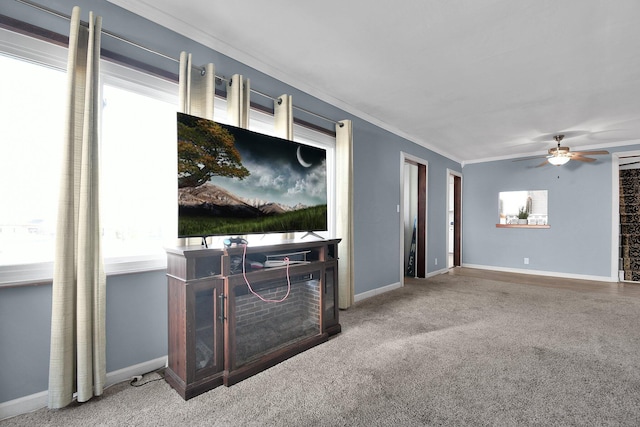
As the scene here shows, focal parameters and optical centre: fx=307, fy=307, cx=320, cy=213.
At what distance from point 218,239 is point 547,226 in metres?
6.39

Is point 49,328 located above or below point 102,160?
below

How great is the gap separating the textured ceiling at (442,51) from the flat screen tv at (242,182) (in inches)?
32.5

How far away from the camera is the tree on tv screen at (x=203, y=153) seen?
192 centimetres

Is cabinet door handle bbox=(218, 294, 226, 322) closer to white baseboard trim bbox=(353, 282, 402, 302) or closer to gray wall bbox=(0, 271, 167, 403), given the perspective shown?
gray wall bbox=(0, 271, 167, 403)

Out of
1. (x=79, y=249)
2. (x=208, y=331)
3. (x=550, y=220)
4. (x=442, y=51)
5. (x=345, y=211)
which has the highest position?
(x=442, y=51)

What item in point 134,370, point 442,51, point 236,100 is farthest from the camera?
point 442,51

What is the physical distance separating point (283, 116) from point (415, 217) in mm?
3817

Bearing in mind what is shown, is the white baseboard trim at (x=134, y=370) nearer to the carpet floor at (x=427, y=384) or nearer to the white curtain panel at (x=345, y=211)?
the carpet floor at (x=427, y=384)

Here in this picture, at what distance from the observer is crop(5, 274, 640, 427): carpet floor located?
5.36ft

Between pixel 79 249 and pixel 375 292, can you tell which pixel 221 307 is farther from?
pixel 375 292

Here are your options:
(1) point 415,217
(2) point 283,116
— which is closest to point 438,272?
(1) point 415,217

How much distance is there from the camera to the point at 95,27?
1.76 m

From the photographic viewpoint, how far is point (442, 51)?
8.57 ft

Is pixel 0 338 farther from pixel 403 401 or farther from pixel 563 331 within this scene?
pixel 563 331
